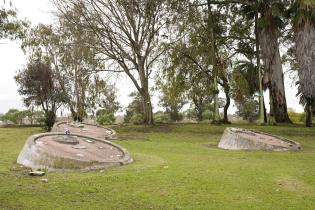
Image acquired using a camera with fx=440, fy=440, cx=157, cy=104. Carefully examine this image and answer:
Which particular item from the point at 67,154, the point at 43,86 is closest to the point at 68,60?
the point at 43,86

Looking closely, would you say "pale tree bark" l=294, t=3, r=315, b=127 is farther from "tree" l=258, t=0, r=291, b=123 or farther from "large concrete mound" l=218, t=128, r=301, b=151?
"large concrete mound" l=218, t=128, r=301, b=151

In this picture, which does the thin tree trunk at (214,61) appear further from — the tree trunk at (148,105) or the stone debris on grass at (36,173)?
the stone debris on grass at (36,173)

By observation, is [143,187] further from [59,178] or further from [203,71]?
[203,71]

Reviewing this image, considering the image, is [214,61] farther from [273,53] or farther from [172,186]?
[172,186]

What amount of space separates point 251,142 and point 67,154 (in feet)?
22.4

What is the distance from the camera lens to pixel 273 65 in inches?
1030

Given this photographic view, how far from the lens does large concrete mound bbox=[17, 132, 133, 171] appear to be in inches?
360

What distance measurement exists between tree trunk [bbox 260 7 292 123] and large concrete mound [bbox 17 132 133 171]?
16124 millimetres

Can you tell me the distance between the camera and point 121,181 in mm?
8211

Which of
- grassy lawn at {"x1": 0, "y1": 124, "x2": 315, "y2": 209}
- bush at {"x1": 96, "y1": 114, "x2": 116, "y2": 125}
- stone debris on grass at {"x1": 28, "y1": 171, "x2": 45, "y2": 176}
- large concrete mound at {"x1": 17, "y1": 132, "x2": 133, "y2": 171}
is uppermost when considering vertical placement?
bush at {"x1": 96, "y1": 114, "x2": 116, "y2": 125}

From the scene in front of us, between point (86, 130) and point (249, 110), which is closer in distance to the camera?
point (86, 130)

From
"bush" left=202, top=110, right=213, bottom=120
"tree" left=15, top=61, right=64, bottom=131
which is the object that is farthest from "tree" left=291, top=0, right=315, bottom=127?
"bush" left=202, top=110, right=213, bottom=120

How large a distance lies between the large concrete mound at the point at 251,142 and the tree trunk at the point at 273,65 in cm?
1082

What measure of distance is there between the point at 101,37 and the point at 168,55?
166 inches
